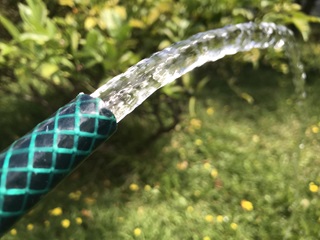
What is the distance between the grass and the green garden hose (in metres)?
1.41

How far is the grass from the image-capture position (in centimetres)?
217

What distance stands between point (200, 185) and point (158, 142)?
467mm

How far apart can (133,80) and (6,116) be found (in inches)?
91.5

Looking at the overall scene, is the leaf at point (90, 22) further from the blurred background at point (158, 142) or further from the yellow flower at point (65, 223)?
the yellow flower at point (65, 223)

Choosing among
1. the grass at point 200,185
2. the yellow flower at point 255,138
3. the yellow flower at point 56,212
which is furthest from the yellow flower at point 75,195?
the yellow flower at point 255,138

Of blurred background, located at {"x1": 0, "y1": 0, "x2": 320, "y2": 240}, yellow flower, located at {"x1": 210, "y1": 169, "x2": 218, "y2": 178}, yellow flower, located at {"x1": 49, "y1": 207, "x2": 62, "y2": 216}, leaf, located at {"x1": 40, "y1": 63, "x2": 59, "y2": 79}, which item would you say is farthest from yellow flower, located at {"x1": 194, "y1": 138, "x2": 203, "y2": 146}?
leaf, located at {"x1": 40, "y1": 63, "x2": 59, "y2": 79}

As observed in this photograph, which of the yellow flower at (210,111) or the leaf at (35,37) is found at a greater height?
the leaf at (35,37)

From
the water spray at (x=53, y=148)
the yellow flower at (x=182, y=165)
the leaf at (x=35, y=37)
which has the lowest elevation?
the yellow flower at (x=182, y=165)

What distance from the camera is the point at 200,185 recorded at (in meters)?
2.51

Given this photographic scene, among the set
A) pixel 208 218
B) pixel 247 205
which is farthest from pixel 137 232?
pixel 247 205

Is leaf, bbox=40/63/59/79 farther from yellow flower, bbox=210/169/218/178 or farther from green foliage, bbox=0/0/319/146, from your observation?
yellow flower, bbox=210/169/218/178

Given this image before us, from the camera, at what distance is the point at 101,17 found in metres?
1.97

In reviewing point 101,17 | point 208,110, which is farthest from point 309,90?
point 101,17

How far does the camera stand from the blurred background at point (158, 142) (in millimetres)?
1968
